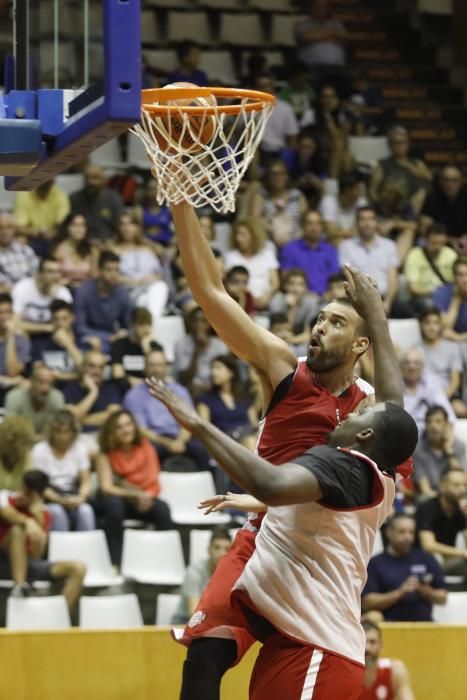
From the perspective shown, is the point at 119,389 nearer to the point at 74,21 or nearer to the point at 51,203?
the point at 51,203

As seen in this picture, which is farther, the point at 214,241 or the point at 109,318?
the point at 214,241

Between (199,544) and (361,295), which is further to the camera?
(199,544)

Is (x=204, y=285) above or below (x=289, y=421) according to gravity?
above

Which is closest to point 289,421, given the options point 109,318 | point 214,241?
point 109,318

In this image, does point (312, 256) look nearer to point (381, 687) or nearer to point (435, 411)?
point (435, 411)

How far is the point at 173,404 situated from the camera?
156 inches

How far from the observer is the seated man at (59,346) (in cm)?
1051

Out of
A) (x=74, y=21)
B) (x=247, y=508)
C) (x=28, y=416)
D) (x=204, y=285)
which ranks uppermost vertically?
(x=74, y=21)

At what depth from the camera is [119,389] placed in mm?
10469

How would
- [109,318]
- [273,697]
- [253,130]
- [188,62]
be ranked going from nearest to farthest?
[273,697]
[253,130]
[109,318]
[188,62]

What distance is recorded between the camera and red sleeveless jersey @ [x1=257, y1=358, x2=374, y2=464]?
→ 4.93 metres

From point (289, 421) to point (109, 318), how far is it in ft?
20.3

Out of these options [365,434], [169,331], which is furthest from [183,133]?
[169,331]

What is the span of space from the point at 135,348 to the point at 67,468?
144cm
